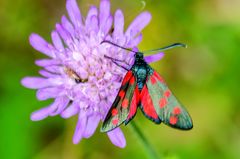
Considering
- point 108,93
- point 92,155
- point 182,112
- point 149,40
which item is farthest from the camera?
point 149,40

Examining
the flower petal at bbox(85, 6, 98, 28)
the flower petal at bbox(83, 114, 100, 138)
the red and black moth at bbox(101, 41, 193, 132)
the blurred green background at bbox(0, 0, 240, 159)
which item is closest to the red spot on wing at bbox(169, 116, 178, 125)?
the red and black moth at bbox(101, 41, 193, 132)

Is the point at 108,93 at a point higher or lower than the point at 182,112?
higher

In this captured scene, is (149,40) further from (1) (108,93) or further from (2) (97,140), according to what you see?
(1) (108,93)

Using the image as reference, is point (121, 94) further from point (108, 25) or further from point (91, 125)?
point (108, 25)

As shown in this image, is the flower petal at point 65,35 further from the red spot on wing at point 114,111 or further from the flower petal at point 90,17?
the red spot on wing at point 114,111

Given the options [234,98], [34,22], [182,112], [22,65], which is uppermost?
[34,22]

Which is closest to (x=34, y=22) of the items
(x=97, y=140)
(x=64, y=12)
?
(x=64, y=12)

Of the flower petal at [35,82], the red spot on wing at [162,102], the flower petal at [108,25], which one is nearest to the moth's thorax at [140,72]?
the red spot on wing at [162,102]

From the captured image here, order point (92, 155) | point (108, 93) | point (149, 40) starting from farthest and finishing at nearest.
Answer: point (149, 40) → point (92, 155) → point (108, 93)
